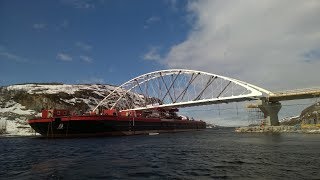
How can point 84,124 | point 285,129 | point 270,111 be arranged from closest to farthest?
point 84,124 → point 285,129 → point 270,111

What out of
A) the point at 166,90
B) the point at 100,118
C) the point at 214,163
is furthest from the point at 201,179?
the point at 166,90

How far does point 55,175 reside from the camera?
19906mm

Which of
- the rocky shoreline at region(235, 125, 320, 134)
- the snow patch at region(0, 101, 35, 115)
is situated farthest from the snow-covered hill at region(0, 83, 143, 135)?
the rocky shoreline at region(235, 125, 320, 134)

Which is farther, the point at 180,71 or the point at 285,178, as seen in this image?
the point at 180,71

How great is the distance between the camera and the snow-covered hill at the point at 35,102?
314 ft

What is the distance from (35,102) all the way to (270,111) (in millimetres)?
81268

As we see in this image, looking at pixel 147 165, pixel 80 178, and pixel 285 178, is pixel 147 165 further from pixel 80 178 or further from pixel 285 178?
pixel 285 178

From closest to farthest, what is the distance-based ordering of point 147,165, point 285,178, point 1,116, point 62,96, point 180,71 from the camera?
point 285,178 → point 147,165 → point 1,116 → point 180,71 → point 62,96

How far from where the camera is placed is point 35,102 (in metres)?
118

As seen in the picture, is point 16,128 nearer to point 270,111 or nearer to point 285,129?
point 270,111

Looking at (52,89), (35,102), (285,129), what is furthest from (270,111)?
(52,89)

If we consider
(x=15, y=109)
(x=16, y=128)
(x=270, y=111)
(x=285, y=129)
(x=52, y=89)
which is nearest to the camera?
(x=285, y=129)

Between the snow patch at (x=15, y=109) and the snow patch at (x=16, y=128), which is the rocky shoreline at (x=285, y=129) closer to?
the snow patch at (x=16, y=128)

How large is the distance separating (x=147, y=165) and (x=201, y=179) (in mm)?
6726
